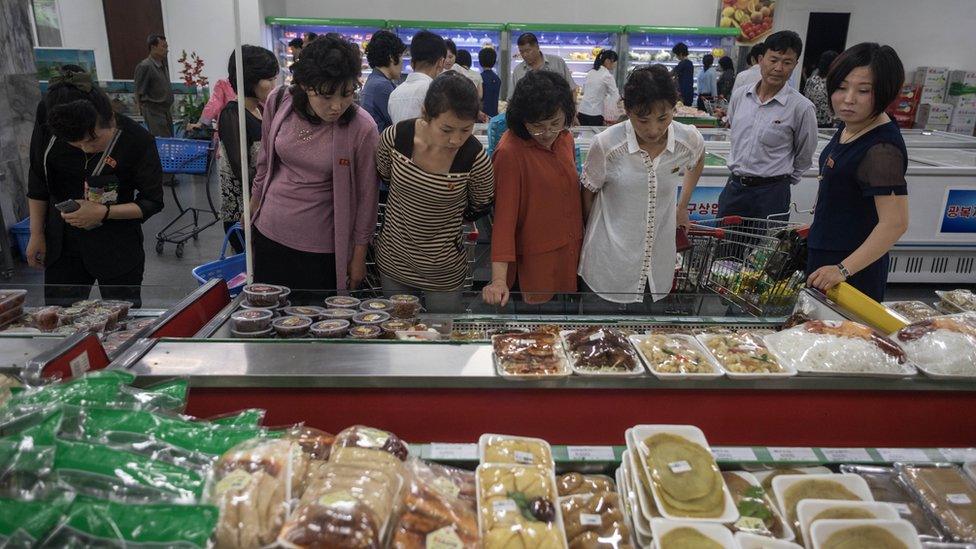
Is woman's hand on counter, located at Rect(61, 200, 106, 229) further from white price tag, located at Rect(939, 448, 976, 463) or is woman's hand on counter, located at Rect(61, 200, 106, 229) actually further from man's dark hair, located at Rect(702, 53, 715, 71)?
man's dark hair, located at Rect(702, 53, 715, 71)

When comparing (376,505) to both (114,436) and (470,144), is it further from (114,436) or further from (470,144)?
(470,144)

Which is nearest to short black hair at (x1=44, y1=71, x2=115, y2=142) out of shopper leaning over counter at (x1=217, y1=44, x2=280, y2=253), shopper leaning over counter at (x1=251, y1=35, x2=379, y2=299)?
shopper leaning over counter at (x1=251, y1=35, x2=379, y2=299)

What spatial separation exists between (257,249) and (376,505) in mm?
2020

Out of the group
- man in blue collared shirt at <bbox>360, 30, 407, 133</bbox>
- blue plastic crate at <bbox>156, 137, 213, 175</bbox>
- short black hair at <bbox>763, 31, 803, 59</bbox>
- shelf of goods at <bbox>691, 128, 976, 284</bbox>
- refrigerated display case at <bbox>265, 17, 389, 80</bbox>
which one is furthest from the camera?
refrigerated display case at <bbox>265, 17, 389, 80</bbox>

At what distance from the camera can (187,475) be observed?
1250 millimetres

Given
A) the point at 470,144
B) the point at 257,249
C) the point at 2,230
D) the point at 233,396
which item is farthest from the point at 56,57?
the point at 233,396

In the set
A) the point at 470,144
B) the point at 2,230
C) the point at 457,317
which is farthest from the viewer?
the point at 2,230

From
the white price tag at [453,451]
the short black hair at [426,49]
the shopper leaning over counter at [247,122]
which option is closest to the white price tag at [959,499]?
the white price tag at [453,451]

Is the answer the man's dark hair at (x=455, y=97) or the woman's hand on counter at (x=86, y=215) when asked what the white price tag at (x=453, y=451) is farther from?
the woman's hand on counter at (x=86, y=215)

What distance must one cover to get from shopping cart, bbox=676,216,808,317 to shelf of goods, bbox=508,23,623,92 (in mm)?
8838

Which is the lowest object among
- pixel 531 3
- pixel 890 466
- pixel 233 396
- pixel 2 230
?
pixel 2 230

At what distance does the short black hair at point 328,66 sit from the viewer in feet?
8.02

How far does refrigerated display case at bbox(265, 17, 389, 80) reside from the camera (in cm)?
1112

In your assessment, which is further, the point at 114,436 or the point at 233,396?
the point at 233,396
